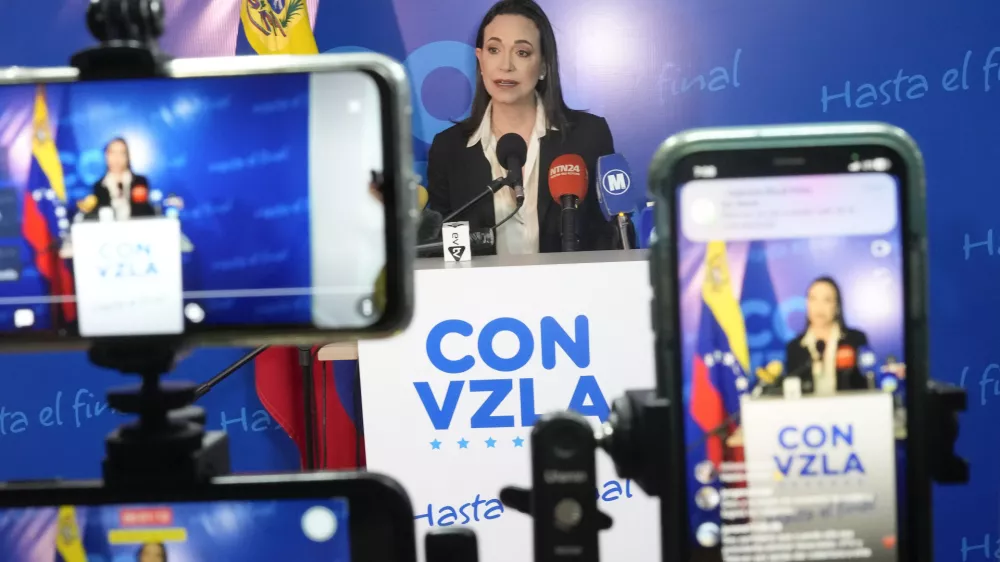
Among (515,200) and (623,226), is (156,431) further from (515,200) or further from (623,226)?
(515,200)

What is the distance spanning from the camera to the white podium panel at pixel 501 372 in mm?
1434

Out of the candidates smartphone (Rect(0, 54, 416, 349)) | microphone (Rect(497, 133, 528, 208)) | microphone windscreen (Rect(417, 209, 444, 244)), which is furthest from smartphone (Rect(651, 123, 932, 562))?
microphone (Rect(497, 133, 528, 208))

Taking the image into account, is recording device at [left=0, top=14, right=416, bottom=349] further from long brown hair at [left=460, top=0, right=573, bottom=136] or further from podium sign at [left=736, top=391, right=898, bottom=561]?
long brown hair at [left=460, top=0, right=573, bottom=136]

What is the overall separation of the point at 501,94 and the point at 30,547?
6.48 feet

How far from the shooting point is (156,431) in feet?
1.69

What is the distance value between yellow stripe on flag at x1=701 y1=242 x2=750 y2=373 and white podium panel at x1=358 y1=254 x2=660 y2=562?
917 mm

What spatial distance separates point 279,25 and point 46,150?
73.8 inches

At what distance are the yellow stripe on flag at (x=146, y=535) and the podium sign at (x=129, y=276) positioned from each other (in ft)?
0.41

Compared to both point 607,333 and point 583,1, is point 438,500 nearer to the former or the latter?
point 607,333

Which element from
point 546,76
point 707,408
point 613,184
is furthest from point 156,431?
point 546,76

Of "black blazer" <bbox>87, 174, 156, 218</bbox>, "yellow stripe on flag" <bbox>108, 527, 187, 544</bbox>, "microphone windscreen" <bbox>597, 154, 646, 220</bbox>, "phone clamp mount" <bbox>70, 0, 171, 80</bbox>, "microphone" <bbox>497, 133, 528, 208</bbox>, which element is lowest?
"yellow stripe on flag" <bbox>108, 527, 187, 544</bbox>

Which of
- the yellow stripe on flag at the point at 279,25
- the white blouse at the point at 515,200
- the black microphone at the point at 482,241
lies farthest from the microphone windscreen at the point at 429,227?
the yellow stripe on flag at the point at 279,25

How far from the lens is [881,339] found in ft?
1.70

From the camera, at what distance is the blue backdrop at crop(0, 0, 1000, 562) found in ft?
7.36
